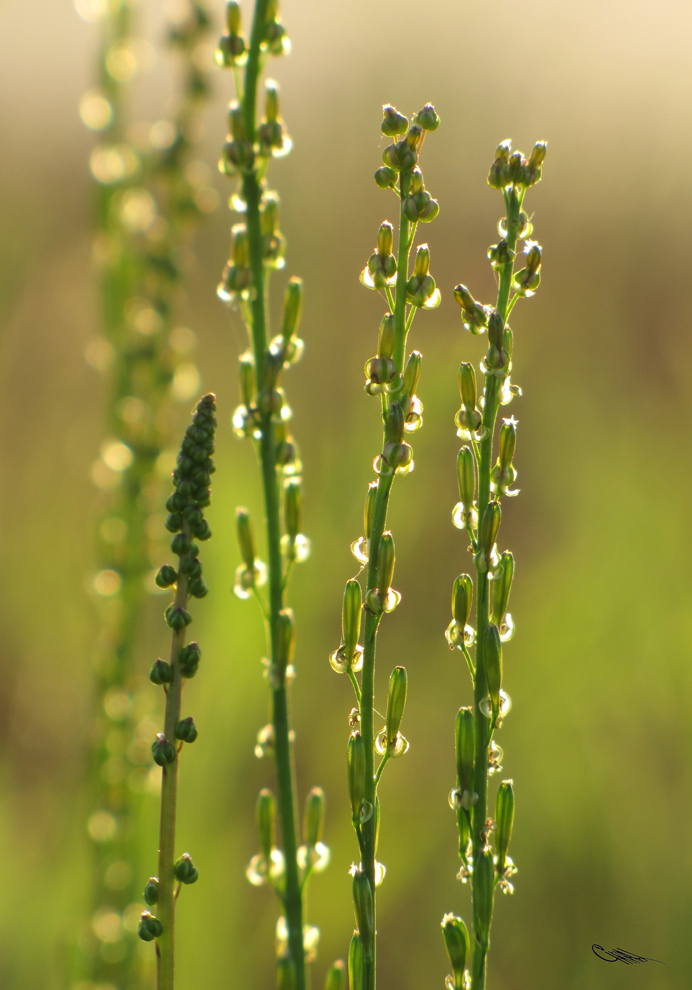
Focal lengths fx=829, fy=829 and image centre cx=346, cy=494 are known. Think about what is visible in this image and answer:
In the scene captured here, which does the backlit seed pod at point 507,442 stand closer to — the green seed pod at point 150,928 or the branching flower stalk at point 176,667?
the branching flower stalk at point 176,667

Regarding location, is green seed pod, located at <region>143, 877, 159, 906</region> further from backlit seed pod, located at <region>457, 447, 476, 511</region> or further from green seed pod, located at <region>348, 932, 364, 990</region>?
backlit seed pod, located at <region>457, 447, 476, 511</region>

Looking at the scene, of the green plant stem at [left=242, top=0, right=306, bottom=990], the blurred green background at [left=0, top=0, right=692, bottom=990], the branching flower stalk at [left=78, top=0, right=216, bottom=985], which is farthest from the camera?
the blurred green background at [left=0, top=0, right=692, bottom=990]

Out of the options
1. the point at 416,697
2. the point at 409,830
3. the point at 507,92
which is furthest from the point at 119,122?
the point at 507,92

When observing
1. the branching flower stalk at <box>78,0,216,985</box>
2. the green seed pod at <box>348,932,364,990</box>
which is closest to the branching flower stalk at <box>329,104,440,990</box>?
the green seed pod at <box>348,932,364,990</box>

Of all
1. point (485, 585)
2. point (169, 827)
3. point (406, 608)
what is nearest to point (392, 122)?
point (485, 585)

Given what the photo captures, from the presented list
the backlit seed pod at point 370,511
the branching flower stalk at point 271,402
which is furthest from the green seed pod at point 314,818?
the backlit seed pod at point 370,511

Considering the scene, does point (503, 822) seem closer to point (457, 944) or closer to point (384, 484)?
point (457, 944)
